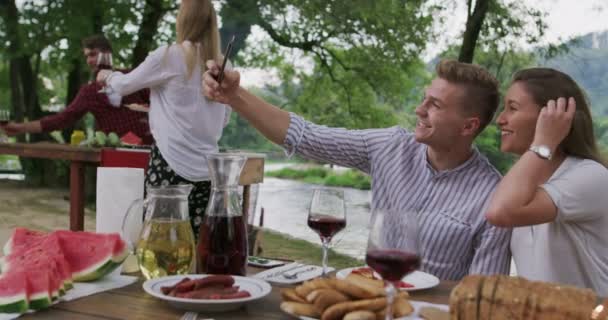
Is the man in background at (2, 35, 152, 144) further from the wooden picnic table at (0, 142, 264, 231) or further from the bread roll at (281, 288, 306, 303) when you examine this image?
the bread roll at (281, 288, 306, 303)

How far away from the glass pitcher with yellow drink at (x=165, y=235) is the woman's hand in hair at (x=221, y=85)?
48cm

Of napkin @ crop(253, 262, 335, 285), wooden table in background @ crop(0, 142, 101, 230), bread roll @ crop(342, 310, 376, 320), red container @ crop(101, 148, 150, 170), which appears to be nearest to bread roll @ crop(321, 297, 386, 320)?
bread roll @ crop(342, 310, 376, 320)

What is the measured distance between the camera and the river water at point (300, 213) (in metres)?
9.39

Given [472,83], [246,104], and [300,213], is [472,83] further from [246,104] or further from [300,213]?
[300,213]

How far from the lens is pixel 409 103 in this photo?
40.6 feet

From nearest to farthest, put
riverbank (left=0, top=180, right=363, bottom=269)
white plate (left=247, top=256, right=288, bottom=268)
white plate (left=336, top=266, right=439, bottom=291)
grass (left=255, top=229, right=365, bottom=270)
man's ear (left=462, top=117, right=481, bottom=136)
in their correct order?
white plate (left=336, top=266, right=439, bottom=291) < white plate (left=247, top=256, right=288, bottom=268) < man's ear (left=462, top=117, right=481, bottom=136) < grass (left=255, top=229, right=365, bottom=270) < riverbank (left=0, top=180, right=363, bottom=269)

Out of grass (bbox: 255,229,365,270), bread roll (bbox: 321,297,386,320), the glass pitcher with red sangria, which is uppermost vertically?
the glass pitcher with red sangria

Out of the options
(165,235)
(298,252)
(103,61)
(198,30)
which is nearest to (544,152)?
(165,235)

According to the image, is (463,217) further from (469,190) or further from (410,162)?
(410,162)

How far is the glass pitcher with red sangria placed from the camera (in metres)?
1.43

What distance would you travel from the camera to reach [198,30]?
3.41 m

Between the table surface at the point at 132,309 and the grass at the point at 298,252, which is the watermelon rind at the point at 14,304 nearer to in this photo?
the table surface at the point at 132,309

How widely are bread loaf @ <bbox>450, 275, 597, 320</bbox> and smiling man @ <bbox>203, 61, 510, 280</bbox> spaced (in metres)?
0.70

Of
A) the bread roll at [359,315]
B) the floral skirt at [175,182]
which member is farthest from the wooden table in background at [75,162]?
the bread roll at [359,315]
